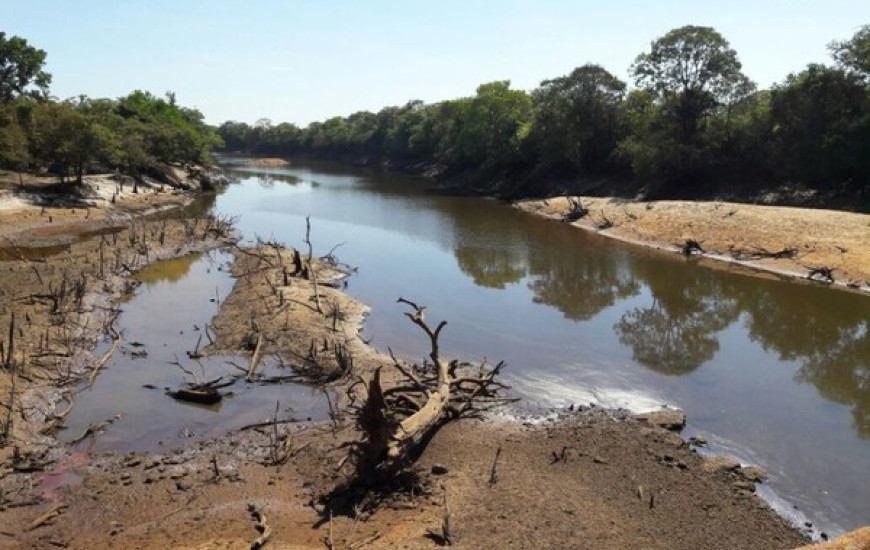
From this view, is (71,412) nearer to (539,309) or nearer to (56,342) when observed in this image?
(56,342)

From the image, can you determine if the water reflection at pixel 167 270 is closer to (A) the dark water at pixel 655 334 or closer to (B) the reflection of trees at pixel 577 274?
(A) the dark water at pixel 655 334

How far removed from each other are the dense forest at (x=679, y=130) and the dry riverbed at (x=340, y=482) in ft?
119

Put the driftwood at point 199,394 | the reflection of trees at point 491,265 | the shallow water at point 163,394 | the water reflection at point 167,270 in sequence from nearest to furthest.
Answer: the shallow water at point 163,394, the driftwood at point 199,394, the water reflection at point 167,270, the reflection of trees at point 491,265

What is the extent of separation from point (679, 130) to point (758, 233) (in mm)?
18290

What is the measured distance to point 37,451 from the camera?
12711 mm

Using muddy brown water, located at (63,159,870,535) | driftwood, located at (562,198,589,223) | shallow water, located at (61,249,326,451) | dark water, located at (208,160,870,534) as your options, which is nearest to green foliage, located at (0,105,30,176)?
dark water, located at (208,160,870,534)

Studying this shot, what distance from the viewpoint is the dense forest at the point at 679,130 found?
41.0 meters

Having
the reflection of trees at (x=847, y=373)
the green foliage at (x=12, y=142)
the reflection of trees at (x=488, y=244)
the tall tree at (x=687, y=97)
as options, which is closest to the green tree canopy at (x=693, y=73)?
the tall tree at (x=687, y=97)

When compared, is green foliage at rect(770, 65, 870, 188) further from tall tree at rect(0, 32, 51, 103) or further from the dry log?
tall tree at rect(0, 32, 51, 103)

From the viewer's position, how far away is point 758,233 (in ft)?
118

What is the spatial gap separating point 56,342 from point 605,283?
23.0m

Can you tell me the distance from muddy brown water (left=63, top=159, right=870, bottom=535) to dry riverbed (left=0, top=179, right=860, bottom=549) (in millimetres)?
1066

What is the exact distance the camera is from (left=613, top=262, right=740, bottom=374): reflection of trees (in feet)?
66.1

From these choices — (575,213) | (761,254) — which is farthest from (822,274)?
(575,213)
